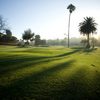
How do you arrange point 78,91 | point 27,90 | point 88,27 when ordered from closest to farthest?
point 27,90
point 78,91
point 88,27

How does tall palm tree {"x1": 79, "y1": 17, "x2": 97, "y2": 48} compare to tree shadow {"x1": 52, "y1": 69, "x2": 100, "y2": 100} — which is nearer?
tree shadow {"x1": 52, "y1": 69, "x2": 100, "y2": 100}

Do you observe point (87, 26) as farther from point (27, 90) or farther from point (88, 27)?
point (27, 90)

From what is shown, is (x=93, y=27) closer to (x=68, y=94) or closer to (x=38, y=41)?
(x=38, y=41)

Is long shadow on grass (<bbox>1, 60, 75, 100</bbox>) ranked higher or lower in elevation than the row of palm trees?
lower

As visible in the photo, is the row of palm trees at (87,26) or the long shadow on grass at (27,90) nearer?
the long shadow on grass at (27,90)

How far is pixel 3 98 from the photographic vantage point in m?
8.02

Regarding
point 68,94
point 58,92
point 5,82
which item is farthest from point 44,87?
point 5,82

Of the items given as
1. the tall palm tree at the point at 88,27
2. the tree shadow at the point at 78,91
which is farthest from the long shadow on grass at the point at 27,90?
the tall palm tree at the point at 88,27

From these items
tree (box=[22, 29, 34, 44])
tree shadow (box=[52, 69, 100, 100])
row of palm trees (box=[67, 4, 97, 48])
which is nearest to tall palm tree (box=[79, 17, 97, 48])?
row of palm trees (box=[67, 4, 97, 48])

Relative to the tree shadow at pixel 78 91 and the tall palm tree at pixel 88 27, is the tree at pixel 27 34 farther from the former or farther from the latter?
the tree shadow at pixel 78 91

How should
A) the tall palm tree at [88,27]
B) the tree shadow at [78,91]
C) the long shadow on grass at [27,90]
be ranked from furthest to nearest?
1. the tall palm tree at [88,27]
2. the tree shadow at [78,91]
3. the long shadow on grass at [27,90]

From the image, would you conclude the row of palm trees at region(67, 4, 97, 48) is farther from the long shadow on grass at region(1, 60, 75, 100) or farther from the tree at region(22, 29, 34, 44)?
the long shadow on grass at region(1, 60, 75, 100)

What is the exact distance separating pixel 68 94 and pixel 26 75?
4.29 m

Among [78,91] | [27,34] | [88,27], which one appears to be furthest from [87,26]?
[78,91]
